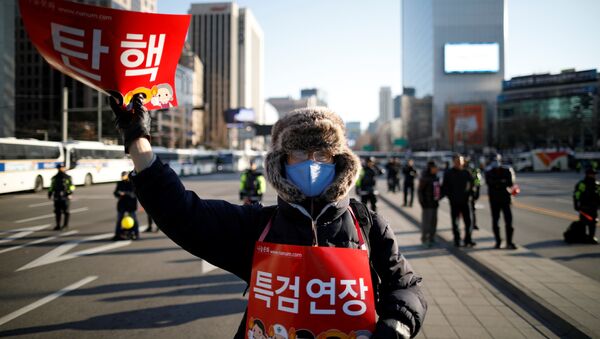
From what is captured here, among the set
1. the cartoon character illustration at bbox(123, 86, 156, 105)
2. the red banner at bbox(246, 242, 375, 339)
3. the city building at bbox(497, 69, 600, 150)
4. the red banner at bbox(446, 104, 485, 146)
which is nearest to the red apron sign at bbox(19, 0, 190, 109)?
the cartoon character illustration at bbox(123, 86, 156, 105)

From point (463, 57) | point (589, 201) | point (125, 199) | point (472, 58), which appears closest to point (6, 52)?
point (125, 199)

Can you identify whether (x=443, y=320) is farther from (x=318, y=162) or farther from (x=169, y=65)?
(x=169, y=65)

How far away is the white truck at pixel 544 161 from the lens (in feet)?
164

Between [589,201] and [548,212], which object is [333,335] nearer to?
[589,201]

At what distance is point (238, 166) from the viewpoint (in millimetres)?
58219

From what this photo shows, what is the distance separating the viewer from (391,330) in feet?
5.46

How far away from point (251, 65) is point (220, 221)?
173957mm

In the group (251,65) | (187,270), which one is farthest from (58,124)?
(251,65)

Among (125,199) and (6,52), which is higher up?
(6,52)

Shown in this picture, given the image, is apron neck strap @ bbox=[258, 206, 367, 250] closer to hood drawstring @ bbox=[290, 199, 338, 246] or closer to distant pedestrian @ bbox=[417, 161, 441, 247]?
hood drawstring @ bbox=[290, 199, 338, 246]

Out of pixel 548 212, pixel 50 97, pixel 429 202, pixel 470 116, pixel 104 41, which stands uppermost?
pixel 470 116

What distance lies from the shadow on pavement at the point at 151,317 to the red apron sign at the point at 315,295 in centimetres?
292

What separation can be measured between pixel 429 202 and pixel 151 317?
631 centimetres

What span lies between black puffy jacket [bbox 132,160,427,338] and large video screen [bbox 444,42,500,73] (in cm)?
10349
